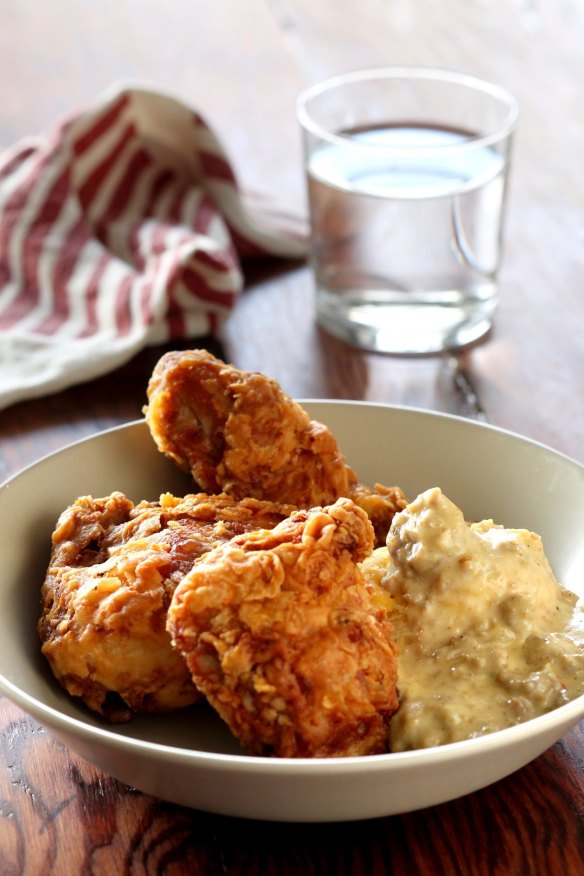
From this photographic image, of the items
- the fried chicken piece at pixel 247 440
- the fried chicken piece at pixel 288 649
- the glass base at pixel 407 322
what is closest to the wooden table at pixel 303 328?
the glass base at pixel 407 322

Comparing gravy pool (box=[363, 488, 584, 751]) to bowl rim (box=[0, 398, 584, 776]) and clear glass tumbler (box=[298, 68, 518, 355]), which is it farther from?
clear glass tumbler (box=[298, 68, 518, 355])

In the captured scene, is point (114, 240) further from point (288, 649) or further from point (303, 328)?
point (288, 649)

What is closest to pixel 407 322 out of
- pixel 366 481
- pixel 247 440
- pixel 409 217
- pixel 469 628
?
pixel 409 217

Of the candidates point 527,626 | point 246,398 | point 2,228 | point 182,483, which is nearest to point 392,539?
point 527,626

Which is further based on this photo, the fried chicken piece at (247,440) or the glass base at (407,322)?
the glass base at (407,322)

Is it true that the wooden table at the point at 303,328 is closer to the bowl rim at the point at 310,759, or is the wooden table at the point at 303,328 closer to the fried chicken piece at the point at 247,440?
the bowl rim at the point at 310,759

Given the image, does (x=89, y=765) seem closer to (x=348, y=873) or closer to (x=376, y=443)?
(x=348, y=873)
